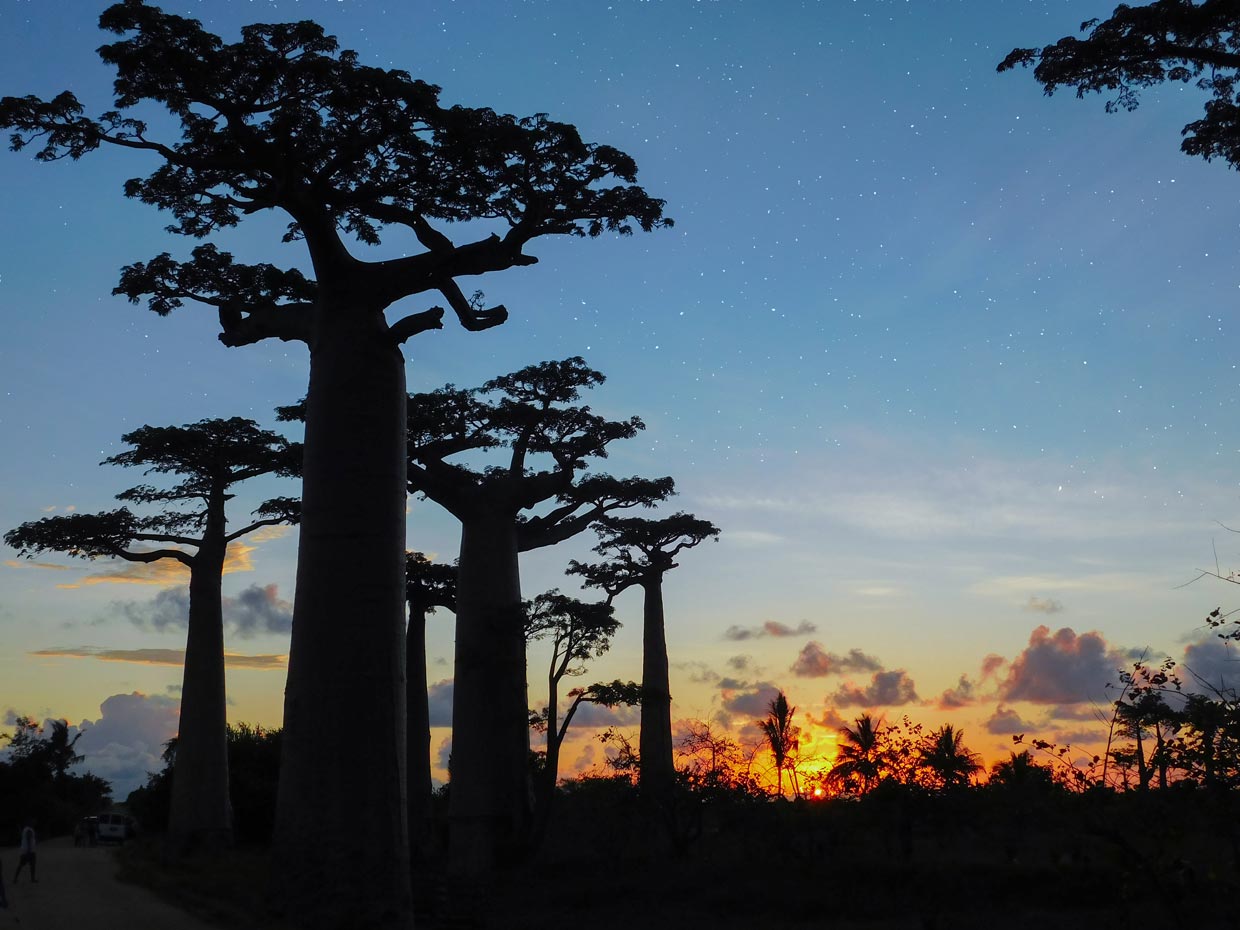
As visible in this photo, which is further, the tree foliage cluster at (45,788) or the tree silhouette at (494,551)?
the tree foliage cluster at (45,788)

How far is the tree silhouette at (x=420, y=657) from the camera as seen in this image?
22469 mm

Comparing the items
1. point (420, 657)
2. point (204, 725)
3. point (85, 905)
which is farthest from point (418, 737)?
point (85, 905)

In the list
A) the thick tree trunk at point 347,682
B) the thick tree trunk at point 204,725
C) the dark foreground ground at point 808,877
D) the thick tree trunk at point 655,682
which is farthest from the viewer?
the thick tree trunk at point 655,682

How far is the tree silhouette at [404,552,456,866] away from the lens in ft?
73.7

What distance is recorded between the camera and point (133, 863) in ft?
59.3

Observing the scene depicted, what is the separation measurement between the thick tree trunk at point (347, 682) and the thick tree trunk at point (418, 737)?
12448mm

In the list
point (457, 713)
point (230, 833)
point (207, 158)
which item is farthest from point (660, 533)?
point (207, 158)

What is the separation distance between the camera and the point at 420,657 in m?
23.8

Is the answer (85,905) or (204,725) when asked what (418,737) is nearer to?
(204,725)

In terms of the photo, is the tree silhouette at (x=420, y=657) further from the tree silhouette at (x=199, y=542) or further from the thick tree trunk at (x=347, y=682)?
the thick tree trunk at (x=347, y=682)

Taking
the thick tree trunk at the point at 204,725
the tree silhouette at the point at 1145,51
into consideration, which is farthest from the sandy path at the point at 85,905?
the tree silhouette at the point at 1145,51

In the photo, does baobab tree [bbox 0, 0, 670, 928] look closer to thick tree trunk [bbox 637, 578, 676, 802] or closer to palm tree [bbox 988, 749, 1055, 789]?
palm tree [bbox 988, 749, 1055, 789]

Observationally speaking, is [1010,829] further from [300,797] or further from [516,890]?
[300,797]

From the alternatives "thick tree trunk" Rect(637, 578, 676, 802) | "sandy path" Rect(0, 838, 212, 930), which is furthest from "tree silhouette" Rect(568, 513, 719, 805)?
"sandy path" Rect(0, 838, 212, 930)
